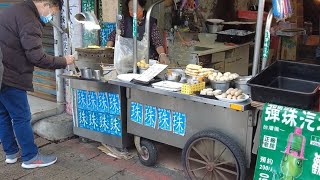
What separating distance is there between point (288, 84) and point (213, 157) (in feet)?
3.29

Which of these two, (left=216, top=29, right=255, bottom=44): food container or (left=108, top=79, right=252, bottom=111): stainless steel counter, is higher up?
(left=216, top=29, right=255, bottom=44): food container

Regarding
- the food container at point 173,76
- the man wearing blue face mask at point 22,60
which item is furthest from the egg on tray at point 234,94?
the man wearing blue face mask at point 22,60

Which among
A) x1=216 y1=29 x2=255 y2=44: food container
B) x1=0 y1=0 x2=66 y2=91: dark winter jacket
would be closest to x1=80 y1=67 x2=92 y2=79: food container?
x1=0 y1=0 x2=66 y2=91: dark winter jacket

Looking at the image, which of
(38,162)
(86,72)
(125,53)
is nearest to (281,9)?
(125,53)

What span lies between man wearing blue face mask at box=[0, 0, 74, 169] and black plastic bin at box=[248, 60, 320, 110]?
2068 millimetres

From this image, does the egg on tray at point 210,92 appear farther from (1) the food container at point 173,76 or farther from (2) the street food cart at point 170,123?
(1) the food container at point 173,76

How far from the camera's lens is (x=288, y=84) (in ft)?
11.1

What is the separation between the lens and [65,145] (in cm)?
474

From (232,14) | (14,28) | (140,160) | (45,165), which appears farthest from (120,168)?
(232,14)

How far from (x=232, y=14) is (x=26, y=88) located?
17.4 ft

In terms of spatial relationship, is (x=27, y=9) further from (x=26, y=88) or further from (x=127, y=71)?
(x=127, y=71)

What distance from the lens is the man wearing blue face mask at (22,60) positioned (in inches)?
141

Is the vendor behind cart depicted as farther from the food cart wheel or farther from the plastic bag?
the food cart wheel

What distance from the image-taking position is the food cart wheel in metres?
3.15
